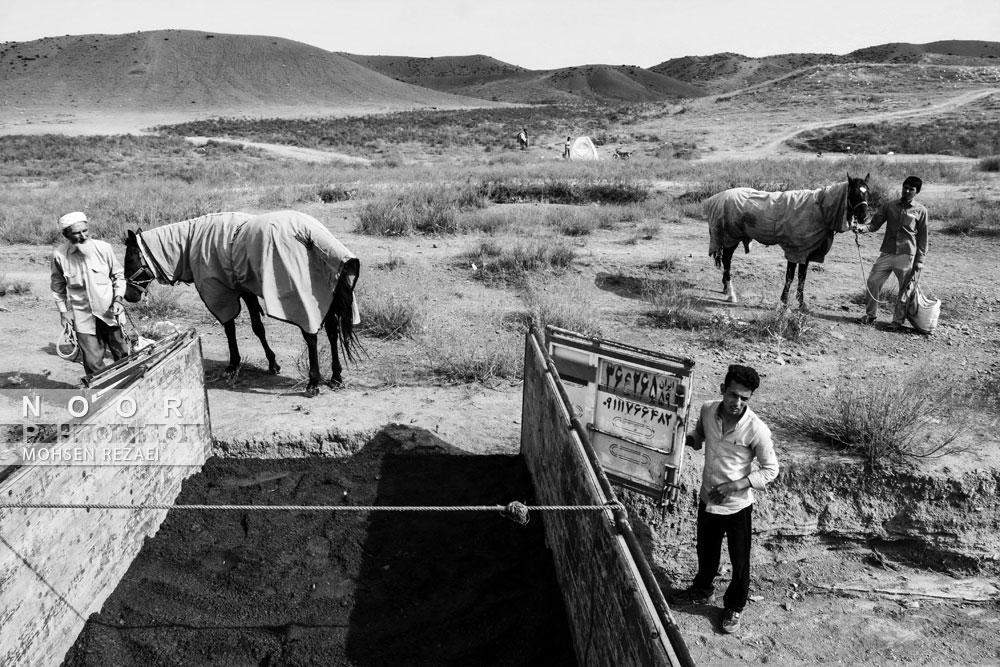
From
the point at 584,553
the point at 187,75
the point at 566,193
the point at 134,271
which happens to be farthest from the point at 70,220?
the point at 187,75

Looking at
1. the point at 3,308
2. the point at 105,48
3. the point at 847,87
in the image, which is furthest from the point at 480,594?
the point at 105,48

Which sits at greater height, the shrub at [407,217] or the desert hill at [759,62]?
the desert hill at [759,62]

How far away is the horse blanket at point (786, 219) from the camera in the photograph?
25.8ft

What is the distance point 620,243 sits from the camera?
38.4 ft

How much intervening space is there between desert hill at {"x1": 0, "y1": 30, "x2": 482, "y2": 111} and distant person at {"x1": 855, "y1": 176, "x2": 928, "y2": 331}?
7349 cm

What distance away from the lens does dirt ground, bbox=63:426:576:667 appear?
3.41m

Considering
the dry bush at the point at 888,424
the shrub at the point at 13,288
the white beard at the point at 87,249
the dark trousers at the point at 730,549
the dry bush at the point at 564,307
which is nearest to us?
the dark trousers at the point at 730,549

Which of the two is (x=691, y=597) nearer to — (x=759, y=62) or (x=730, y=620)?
(x=730, y=620)

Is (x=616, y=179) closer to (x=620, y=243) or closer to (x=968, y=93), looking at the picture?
(x=620, y=243)

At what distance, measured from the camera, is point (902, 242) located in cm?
729

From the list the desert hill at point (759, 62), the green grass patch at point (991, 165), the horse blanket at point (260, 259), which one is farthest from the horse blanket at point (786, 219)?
the desert hill at point (759, 62)

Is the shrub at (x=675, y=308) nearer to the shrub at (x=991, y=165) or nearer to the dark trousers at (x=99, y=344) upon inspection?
the dark trousers at (x=99, y=344)

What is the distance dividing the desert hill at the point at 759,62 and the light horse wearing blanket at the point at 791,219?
105192mm

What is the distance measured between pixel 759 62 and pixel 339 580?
463 feet
